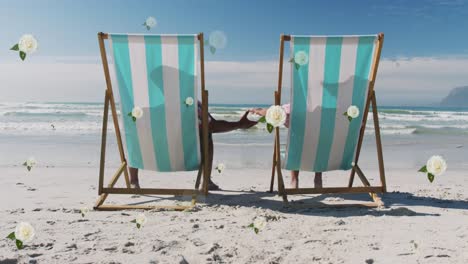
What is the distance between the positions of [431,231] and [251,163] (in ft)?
11.2

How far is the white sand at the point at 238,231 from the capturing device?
2.19 metres

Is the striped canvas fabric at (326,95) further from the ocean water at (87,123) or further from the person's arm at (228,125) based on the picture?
the ocean water at (87,123)

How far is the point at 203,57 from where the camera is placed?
122 inches

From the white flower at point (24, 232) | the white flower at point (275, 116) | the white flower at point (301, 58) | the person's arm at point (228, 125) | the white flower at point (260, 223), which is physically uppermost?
the white flower at point (301, 58)

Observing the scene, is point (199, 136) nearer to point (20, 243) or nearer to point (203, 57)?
point (203, 57)

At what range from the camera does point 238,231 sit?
2625mm

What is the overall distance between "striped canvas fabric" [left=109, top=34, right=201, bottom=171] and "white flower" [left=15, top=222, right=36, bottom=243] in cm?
101

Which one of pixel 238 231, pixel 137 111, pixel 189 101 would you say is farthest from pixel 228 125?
pixel 238 231

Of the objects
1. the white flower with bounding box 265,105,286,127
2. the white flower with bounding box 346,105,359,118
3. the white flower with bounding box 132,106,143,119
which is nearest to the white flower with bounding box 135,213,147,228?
the white flower with bounding box 132,106,143,119

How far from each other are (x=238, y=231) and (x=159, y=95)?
1.17 m

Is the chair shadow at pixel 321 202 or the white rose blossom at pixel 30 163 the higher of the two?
the chair shadow at pixel 321 202

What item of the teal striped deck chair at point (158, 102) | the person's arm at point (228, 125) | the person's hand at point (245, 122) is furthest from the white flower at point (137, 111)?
the person's hand at point (245, 122)

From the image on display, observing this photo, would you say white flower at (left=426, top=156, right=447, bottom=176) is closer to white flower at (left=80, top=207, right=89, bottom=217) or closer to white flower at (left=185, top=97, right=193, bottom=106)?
white flower at (left=185, top=97, right=193, bottom=106)

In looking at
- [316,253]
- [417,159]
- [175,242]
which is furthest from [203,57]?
[417,159]
